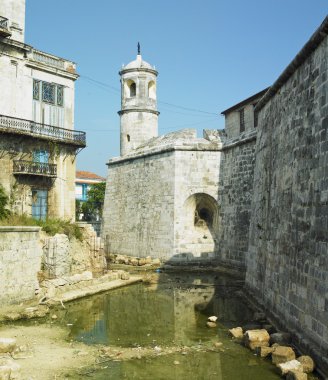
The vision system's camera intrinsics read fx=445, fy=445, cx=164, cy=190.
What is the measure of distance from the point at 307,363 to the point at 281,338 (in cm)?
124

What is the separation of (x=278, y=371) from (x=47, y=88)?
52.3ft

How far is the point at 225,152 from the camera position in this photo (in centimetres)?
1970

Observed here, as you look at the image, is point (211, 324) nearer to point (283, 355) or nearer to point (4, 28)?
point (283, 355)

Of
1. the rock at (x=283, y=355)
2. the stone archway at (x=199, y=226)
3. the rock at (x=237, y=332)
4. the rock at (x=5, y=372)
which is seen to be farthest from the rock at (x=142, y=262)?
the rock at (x=5, y=372)

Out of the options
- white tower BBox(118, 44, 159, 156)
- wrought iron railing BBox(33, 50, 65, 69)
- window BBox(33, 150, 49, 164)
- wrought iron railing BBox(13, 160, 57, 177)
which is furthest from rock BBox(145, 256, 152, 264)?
wrought iron railing BBox(33, 50, 65, 69)

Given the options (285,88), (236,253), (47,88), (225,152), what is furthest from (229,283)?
(47,88)

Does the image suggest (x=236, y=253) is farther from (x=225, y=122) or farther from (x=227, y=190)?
(x=225, y=122)

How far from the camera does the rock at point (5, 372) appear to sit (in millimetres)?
6430

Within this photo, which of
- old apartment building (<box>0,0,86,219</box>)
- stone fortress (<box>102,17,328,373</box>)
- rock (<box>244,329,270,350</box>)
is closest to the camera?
stone fortress (<box>102,17,328,373</box>)

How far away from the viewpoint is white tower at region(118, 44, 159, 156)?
24859 mm

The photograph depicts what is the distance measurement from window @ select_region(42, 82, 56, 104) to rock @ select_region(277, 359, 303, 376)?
1570cm

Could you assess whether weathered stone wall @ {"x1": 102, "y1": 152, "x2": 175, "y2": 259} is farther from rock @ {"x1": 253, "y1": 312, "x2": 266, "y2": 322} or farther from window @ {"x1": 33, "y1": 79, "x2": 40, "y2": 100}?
Result: rock @ {"x1": 253, "y1": 312, "x2": 266, "y2": 322}

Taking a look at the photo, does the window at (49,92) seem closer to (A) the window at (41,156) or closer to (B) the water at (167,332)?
(A) the window at (41,156)

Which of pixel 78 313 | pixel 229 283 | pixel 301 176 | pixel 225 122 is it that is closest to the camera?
pixel 301 176
